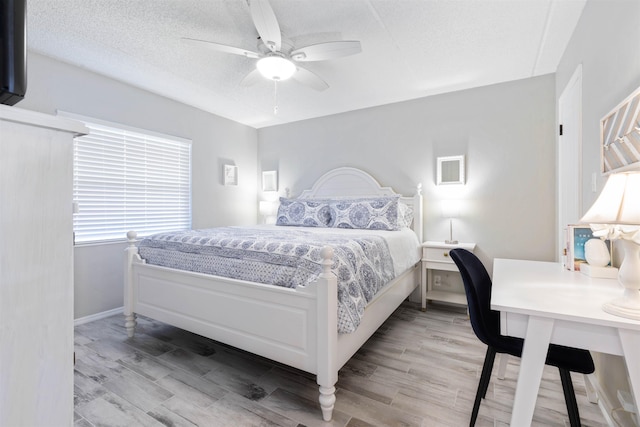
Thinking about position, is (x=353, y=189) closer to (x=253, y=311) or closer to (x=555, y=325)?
(x=253, y=311)

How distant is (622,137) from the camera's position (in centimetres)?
134

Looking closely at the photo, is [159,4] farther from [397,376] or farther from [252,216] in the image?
[252,216]

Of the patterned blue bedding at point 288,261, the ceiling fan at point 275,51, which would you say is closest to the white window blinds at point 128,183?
the patterned blue bedding at point 288,261

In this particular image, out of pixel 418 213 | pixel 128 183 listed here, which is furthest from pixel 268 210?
pixel 418 213

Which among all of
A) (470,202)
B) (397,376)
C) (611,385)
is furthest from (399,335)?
(470,202)

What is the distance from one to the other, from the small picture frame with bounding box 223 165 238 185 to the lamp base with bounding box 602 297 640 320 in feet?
14.0

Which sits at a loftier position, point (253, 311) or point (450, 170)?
point (450, 170)

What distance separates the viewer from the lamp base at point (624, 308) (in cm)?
97

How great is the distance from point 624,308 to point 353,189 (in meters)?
3.12

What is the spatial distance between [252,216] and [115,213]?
2.07 m

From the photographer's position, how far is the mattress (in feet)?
5.83

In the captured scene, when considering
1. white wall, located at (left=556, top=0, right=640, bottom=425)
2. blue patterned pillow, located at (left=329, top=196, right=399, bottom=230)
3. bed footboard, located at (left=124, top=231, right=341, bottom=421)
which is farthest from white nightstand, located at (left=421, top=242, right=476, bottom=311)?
bed footboard, located at (left=124, top=231, right=341, bottom=421)

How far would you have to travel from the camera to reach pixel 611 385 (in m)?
1.57

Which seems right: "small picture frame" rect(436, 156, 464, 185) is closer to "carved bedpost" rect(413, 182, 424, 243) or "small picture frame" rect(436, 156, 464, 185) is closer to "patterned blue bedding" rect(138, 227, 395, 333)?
"carved bedpost" rect(413, 182, 424, 243)
